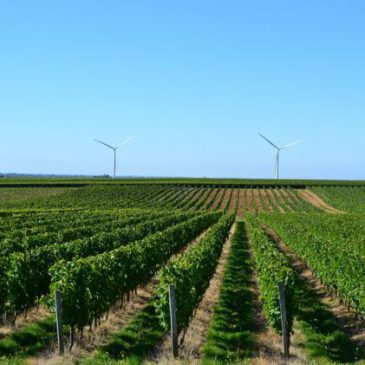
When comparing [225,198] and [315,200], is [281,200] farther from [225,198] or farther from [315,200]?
[225,198]

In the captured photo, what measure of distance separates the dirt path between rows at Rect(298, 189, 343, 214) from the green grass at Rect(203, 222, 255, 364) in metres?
59.3

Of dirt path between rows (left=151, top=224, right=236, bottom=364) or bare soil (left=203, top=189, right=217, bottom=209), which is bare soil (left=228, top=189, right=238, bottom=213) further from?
dirt path between rows (left=151, top=224, right=236, bottom=364)

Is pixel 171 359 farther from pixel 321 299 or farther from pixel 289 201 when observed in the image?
pixel 289 201

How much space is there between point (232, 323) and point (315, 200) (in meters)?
82.9

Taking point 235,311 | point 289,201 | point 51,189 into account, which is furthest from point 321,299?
point 51,189

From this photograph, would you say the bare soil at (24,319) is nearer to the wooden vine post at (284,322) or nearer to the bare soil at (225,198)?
the wooden vine post at (284,322)

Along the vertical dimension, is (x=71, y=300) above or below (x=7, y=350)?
above

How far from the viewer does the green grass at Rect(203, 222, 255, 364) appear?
40.7ft

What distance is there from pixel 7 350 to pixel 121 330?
10.9 ft

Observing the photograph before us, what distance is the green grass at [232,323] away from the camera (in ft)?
40.7

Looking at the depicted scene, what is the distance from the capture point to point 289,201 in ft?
303

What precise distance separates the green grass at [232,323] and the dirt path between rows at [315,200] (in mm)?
59301

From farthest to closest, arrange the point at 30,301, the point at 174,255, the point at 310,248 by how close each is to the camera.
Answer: the point at 174,255
the point at 310,248
the point at 30,301

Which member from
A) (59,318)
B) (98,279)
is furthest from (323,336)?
(59,318)
